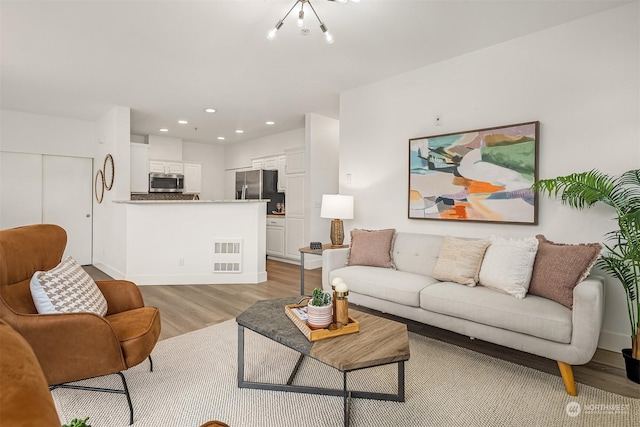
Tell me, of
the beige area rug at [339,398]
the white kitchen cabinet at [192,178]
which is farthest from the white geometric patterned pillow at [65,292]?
the white kitchen cabinet at [192,178]

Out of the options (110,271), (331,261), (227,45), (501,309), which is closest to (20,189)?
(110,271)

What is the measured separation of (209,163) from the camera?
27.7 feet

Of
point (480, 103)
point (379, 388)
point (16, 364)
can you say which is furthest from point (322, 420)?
point (480, 103)

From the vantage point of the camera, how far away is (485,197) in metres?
3.28

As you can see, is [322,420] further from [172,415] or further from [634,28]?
[634,28]

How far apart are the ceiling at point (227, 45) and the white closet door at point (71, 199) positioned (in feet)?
4.03

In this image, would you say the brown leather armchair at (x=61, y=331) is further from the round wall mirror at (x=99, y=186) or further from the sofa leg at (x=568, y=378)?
the round wall mirror at (x=99, y=186)

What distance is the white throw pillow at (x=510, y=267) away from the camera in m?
2.47

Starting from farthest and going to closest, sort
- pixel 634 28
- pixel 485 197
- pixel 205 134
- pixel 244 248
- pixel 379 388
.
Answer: pixel 205 134
pixel 244 248
pixel 485 197
pixel 634 28
pixel 379 388

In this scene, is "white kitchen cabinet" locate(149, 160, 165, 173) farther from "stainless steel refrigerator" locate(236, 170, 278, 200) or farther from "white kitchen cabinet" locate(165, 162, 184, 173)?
"stainless steel refrigerator" locate(236, 170, 278, 200)

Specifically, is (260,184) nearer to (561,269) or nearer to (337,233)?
(337,233)

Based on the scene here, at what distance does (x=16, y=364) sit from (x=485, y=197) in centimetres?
342

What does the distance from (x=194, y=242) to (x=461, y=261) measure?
3.52 metres

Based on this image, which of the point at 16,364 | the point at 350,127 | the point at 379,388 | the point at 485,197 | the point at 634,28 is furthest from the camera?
the point at 350,127
